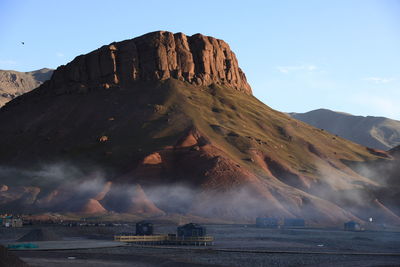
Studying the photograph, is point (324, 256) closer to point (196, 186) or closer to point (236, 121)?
point (196, 186)

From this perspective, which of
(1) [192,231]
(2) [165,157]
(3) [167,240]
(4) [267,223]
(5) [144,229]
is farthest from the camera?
(2) [165,157]

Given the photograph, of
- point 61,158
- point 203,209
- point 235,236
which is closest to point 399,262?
point 235,236

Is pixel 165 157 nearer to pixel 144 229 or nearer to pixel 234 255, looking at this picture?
pixel 144 229

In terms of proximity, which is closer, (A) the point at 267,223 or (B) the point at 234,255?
(B) the point at 234,255

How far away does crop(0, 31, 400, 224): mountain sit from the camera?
14275 cm

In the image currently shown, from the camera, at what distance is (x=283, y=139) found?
604 ft

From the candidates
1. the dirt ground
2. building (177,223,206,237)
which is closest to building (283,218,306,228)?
the dirt ground

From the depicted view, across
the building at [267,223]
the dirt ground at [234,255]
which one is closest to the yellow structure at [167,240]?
the dirt ground at [234,255]

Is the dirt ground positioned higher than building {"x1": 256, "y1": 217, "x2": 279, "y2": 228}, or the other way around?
building {"x1": 256, "y1": 217, "x2": 279, "y2": 228}

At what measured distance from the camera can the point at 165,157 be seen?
157875mm

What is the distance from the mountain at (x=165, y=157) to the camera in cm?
14275

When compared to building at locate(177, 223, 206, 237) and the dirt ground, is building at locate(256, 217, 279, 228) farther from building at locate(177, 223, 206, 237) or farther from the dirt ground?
building at locate(177, 223, 206, 237)

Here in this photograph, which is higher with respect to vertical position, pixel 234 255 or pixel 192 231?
pixel 192 231

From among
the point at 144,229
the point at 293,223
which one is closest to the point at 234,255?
the point at 144,229
